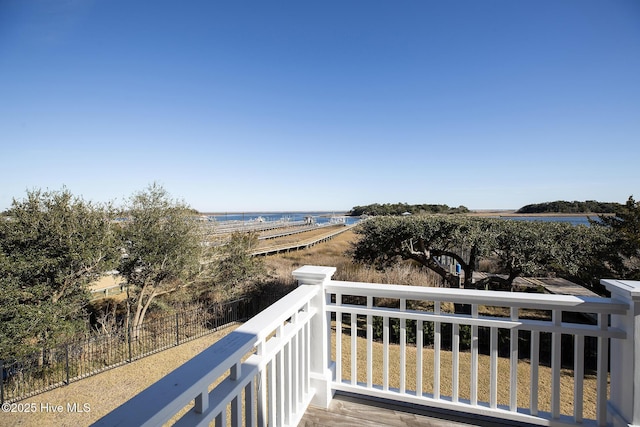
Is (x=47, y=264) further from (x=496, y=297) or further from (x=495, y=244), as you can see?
(x=495, y=244)

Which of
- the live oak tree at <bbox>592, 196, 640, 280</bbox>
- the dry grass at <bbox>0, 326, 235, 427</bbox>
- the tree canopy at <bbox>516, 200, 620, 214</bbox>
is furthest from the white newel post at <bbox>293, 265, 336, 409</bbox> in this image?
the tree canopy at <bbox>516, 200, 620, 214</bbox>

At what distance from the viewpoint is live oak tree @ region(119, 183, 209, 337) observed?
962 centimetres

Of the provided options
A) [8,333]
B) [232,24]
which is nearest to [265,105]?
[232,24]

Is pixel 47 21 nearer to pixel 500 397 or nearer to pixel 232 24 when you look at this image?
pixel 232 24

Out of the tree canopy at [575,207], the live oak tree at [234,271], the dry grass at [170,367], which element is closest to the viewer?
the dry grass at [170,367]

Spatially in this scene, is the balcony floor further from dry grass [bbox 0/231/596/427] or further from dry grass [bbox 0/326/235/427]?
dry grass [bbox 0/326/235/427]

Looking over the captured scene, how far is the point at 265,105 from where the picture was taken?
1249 cm

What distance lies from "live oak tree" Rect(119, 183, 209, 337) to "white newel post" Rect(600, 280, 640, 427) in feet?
36.0

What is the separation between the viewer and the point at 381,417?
2.01m

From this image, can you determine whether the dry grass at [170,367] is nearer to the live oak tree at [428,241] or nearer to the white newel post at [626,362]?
the live oak tree at [428,241]

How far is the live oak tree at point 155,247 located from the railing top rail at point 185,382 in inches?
400

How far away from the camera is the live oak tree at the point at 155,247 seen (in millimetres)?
9625

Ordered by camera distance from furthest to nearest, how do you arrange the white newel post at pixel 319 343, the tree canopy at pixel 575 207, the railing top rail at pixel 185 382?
1. the tree canopy at pixel 575 207
2. the white newel post at pixel 319 343
3. the railing top rail at pixel 185 382

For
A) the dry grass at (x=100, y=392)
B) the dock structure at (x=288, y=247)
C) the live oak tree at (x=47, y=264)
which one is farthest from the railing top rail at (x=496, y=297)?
the dock structure at (x=288, y=247)
